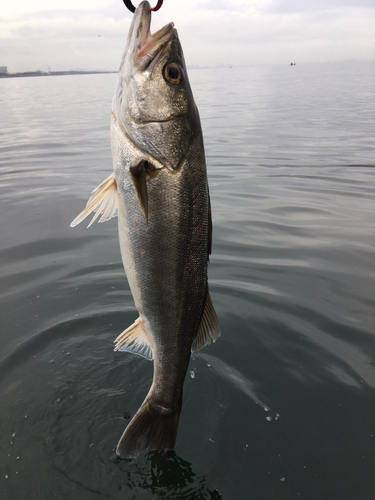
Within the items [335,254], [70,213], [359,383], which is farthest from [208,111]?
[359,383]

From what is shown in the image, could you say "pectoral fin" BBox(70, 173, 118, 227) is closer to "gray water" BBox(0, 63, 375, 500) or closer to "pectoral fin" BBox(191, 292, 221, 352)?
"pectoral fin" BBox(191, 292, 221, 352)

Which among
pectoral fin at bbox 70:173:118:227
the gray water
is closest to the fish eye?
pectoral fin at bbox 70:173:118:227

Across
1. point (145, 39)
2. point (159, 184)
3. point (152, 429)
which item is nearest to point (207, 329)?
point (152, 429)

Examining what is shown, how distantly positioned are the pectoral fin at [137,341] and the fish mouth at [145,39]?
175cm

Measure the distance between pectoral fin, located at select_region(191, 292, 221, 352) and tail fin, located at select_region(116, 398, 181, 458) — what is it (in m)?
0.54

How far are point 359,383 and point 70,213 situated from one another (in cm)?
669

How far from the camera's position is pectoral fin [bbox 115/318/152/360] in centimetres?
285

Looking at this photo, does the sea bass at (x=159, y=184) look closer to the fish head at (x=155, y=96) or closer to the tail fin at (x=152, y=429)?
the fish head at (x=155, y=96)

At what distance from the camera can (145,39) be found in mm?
2490

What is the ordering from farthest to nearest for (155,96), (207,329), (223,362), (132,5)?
1. (223,362)
2. (207,329)
3. (132,5)
4. (155,96)

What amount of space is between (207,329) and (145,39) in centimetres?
198

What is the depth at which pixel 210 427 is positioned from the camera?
3.40 m

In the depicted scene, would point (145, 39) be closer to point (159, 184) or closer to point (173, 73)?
point (173, 73)

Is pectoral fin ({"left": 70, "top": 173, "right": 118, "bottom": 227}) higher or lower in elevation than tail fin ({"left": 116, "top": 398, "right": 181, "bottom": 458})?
higher
